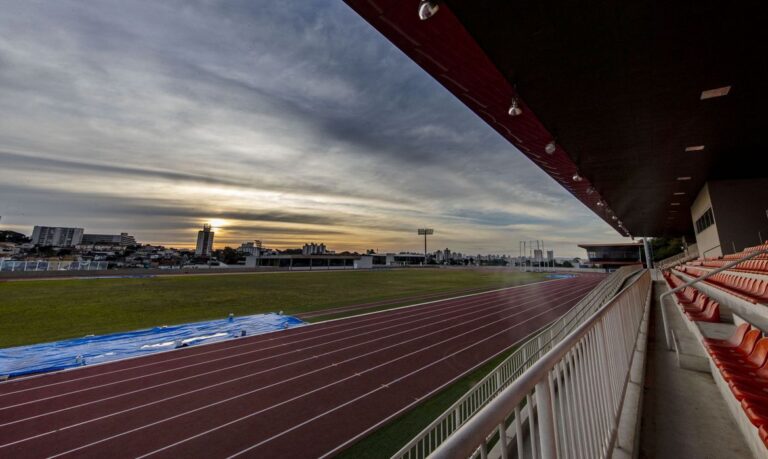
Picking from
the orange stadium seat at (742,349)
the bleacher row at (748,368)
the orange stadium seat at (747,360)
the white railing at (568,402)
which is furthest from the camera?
the orange stadium seat at (742,349)

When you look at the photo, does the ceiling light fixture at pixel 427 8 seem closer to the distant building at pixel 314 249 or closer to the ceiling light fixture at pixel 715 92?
the ceiling light fixture at pixel 715 92

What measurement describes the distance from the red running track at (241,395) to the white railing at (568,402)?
→ 4.49m

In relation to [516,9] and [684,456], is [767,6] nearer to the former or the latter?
[516,9]

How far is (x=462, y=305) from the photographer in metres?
18.9

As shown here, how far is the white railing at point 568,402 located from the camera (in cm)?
85

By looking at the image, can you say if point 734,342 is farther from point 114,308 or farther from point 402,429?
point 114,308

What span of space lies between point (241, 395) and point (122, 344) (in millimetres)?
7256

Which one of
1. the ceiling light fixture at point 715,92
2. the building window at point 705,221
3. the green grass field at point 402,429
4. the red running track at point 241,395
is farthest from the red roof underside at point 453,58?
the building window at point 705,221

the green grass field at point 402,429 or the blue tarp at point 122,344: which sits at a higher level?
the blue tarp at point 122,344

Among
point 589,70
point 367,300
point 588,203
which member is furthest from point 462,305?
point 589,70

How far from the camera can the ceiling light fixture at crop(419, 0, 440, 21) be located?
359cm

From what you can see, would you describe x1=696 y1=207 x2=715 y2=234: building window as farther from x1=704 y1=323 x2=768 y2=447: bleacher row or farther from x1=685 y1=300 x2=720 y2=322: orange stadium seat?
x1=704 y1=323 x2=768 y2=447: bleacher row

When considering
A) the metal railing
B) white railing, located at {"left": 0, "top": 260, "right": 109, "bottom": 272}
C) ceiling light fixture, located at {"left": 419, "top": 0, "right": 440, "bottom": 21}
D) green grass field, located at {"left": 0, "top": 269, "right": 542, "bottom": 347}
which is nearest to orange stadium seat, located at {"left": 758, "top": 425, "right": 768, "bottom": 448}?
the metal railing

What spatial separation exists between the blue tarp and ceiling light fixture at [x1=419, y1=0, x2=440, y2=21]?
12446mm
